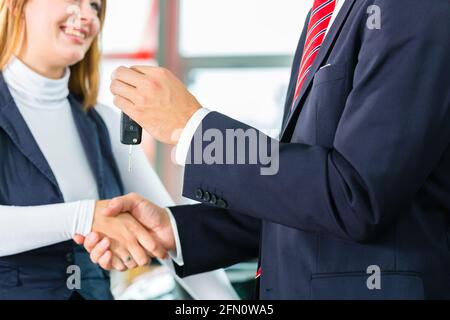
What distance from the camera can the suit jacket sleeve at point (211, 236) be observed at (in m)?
1.68

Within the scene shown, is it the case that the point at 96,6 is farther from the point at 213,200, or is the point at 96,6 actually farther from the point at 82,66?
the point at 213,200

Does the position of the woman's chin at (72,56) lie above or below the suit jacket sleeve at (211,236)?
above

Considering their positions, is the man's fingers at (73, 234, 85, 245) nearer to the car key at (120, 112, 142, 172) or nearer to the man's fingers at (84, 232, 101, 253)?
the man's fingers at (84, 232, 101, 253)

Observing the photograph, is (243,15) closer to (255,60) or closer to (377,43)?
(255,60)

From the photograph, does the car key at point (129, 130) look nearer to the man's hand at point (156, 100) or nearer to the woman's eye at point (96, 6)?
the man's hand at point (156, 100)

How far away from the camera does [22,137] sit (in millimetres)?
1773

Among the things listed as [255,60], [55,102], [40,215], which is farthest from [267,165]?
[255,60]

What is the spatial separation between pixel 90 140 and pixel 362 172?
1.03 m

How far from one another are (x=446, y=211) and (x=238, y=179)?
438 mm

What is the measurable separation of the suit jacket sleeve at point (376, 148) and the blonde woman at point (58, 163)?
1.98 ft

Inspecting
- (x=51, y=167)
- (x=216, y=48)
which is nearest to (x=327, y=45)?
(x=51, y=167)
